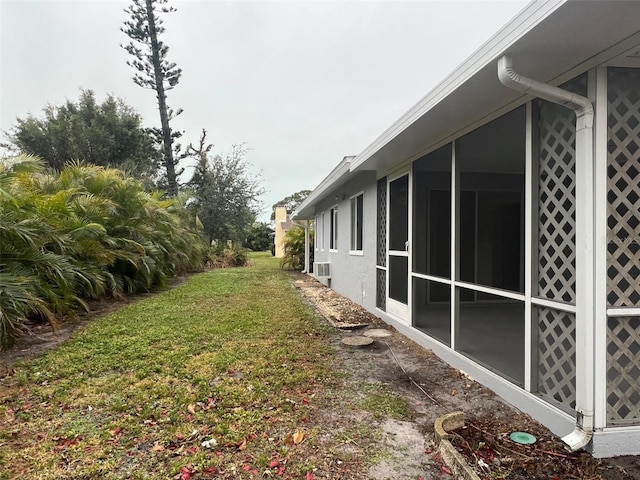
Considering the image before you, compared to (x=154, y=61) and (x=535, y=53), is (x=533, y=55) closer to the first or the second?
(x=535, y=53)

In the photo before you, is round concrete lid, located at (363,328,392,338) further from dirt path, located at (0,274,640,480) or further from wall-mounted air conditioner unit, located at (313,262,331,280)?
wall-mounted air conditioner unit, located at (313,262,331,280)

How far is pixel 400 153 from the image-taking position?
531 centimetres

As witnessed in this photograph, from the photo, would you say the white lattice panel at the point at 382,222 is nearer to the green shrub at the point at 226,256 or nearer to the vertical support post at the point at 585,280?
the vertical support post at the point at 585,280

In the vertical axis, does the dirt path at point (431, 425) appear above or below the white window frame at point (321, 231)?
below

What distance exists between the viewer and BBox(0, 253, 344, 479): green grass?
7.83ft

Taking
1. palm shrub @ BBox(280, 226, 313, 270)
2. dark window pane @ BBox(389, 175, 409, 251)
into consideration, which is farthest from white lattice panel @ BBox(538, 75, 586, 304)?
palm shrub @ BBox(280, 226, 313, 270)

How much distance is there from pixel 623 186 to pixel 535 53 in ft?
3.35

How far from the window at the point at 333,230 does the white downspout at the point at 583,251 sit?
8117 millimetres

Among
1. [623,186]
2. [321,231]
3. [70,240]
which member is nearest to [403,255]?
[623,186]

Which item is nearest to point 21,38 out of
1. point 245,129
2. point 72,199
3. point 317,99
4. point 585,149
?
point 72,199

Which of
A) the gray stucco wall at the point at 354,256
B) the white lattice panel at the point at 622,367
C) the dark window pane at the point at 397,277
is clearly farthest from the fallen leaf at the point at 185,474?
the gray stucco wall at the point at 354,256

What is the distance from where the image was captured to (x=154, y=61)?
18.0m

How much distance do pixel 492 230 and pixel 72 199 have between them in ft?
27.5

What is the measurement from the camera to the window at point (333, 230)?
10820 mm
